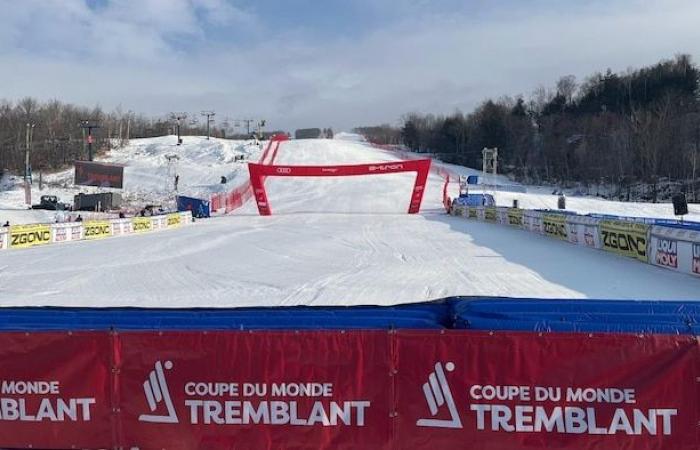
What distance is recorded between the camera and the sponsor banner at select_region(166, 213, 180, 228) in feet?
133

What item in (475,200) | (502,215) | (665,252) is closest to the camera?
(665,252)

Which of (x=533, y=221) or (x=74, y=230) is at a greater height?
(x=533, y=221)

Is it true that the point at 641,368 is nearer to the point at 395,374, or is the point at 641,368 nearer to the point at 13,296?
the point at 395,374

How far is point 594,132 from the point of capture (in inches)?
3893

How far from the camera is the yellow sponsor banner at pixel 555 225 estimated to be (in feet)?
83.7

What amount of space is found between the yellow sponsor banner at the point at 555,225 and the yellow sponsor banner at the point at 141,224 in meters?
23.0

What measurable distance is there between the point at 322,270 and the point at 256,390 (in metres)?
12.0

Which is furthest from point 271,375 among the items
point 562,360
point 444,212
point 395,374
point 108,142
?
point 108,142

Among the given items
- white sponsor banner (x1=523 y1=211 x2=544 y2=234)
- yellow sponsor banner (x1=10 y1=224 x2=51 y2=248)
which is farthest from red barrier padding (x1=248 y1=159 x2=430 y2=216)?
yellow sponsor banner (x1=10 y1=224 x2=51 y2=248)

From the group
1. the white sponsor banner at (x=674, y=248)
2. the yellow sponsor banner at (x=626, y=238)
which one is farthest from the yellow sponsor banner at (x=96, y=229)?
the white sponsor banner at (x=674, y=248)

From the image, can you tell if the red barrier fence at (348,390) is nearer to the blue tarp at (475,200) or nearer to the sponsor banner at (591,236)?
the sponsor banner at (591,236)

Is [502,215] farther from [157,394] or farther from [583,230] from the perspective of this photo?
[157,394]

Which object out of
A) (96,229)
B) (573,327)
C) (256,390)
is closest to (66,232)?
(96,229)

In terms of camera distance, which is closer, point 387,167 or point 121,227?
point 121,227
